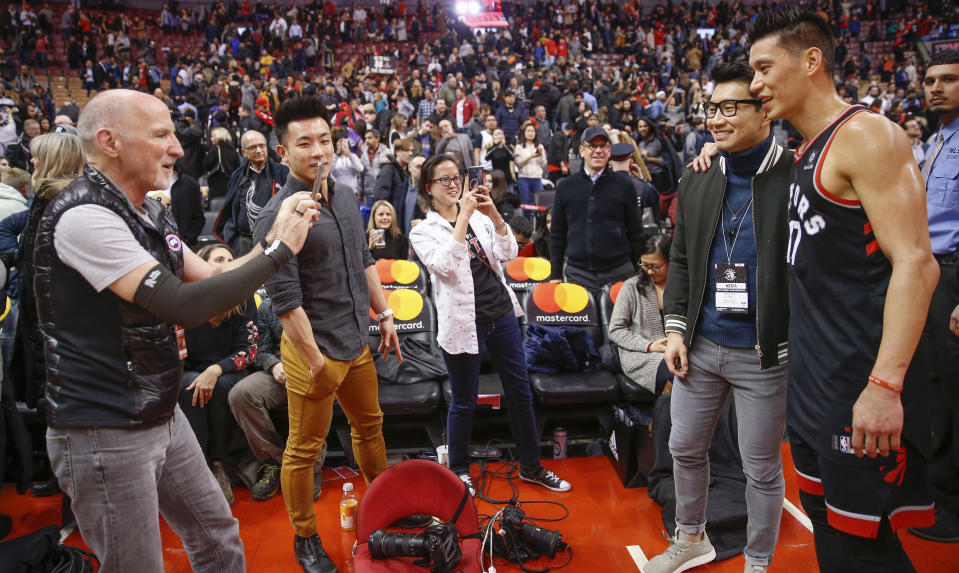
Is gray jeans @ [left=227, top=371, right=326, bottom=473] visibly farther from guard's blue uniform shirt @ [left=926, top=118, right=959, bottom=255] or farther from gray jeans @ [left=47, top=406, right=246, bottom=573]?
guard's blue uniform shirt @ [left=926, top=118, right=959, bottom=255]

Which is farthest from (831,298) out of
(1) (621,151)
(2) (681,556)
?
(1) (621,151)

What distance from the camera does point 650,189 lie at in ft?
19.7

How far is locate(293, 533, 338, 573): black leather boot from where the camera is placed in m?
2.67

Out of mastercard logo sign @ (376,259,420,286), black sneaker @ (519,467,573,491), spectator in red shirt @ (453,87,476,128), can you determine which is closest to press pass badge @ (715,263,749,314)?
black sneaker @ (519,467,573,491)

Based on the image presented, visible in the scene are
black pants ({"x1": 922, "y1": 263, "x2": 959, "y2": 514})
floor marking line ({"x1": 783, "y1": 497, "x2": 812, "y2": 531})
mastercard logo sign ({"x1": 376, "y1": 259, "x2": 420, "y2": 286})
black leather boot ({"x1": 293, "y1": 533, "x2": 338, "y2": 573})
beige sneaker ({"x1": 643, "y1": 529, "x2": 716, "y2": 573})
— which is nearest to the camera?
beige sneaker ({"x1": 643, "y1": 529, "x2": 716, "y2": 573})

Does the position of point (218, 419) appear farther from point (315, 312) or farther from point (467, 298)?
point (467, 298)

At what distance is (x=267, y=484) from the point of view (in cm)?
348

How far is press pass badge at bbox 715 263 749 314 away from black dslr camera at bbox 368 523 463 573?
4.43 feet

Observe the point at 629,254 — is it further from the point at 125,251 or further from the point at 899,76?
the point at 899,76

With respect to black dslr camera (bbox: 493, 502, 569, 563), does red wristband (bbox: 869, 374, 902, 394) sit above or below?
above

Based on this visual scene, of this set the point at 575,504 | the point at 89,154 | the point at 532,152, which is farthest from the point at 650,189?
the point at 89,154

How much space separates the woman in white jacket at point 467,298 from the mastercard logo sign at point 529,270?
4.46ft

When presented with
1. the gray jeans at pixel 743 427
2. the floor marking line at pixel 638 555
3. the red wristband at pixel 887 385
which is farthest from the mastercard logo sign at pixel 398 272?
the red wristband at pixel 887 385

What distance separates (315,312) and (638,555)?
6.01 feet
